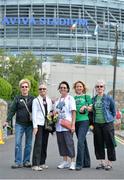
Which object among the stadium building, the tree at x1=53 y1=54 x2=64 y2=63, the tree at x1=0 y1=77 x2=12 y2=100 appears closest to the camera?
the tree at x1=0 y1=77 x2=12 y2=100

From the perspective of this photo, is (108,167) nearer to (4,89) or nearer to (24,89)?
(24,89)

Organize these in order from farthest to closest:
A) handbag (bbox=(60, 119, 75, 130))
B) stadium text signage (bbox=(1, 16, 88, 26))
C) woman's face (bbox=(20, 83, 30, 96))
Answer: stadium text signage (bbox=(1, 16, 88, 26)) → woman's face (bbox=(20, 83, 30, 96)) → handbag (bbox=(60, 119, 75, 130))

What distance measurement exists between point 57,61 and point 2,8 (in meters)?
17.4

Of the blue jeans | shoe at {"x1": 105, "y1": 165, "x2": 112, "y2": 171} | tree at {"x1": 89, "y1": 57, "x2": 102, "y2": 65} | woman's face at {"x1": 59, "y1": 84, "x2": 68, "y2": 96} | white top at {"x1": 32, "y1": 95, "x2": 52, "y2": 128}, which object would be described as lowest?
shoe at {"x1": 105, "y1": 165, "x2": 112, "y2": 171}

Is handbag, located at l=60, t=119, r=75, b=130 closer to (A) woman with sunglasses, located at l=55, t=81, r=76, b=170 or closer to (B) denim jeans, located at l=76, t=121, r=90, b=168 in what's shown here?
(A) woman with sunglasses, located at l=55, t=81, r=76, b=170

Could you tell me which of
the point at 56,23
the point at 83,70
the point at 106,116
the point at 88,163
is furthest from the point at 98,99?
the point at 56,23

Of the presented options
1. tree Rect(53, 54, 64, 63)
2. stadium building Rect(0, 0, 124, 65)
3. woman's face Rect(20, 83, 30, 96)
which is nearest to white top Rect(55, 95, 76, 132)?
woman's face Rect(20, 83, 30, 96)

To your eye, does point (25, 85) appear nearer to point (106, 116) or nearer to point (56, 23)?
point (106, 116)

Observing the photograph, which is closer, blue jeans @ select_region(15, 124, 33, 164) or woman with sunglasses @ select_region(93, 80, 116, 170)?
woman with sunglasses @ select_region(93, 80, 116, 170)

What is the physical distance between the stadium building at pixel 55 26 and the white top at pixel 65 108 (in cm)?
8138

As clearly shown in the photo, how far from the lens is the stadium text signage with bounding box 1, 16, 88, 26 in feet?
304

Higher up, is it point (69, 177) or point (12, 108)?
point (12, 108)

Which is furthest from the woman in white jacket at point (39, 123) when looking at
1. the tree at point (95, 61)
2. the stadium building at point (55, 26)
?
the stadium building at point (55, 26)

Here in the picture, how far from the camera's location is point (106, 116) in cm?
1086
